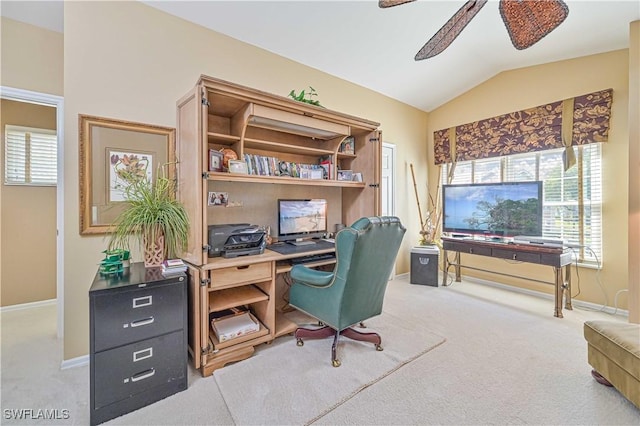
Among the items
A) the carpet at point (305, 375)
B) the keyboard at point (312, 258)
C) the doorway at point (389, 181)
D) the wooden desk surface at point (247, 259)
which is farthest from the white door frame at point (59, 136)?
the doorway at point (389, 181)

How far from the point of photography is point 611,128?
9.45 ft

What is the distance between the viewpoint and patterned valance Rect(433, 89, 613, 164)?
9.67ft

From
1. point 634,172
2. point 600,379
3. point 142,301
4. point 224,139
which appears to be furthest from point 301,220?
point 634,172

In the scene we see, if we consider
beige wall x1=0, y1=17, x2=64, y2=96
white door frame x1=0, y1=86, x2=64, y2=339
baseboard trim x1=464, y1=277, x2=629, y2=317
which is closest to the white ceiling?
beige wall x1=0, y1=17, x2=64, y2=96

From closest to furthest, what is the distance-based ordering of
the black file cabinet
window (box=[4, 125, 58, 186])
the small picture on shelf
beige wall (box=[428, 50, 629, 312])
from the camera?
the black file cabinet → beige wall (box=[428, 50, 629, 312]) → window (box=[4, 125, 58, 186]) → the small picture on shelf

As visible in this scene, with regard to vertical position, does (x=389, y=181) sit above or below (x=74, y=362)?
above

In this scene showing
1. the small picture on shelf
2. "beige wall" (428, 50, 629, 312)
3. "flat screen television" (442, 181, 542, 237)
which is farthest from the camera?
"flat screen television" (442, 181, 542, 237)

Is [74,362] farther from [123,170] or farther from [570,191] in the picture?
[570,191]

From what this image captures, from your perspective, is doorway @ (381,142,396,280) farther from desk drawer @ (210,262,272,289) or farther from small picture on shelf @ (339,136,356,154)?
desk drawer @ (210,262,272,289)

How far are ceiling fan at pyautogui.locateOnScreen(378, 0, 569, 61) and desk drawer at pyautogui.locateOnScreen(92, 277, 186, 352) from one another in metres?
2.33

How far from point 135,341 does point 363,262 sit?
1462mm

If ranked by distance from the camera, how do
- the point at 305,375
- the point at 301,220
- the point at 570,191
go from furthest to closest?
the point at 570,191 → the point at 301,220 → the point at 305,375

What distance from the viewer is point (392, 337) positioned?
238 cm

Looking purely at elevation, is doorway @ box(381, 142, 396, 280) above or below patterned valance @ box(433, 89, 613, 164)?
below
